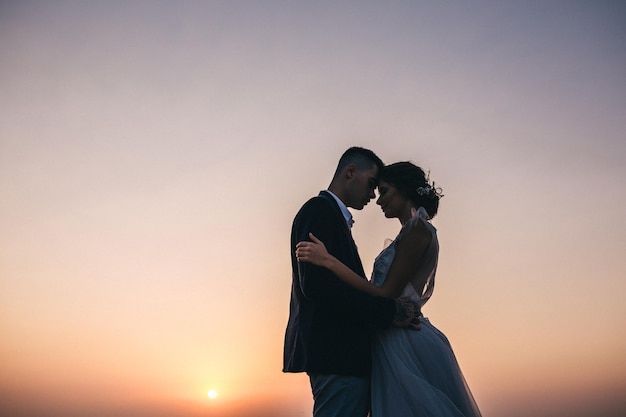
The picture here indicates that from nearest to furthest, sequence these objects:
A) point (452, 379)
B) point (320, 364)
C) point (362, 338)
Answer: point (320, 364) → point (362, 338) → point (452, 379)

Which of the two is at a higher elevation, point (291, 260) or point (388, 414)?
point (291, 260)

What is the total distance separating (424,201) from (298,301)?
1739mm

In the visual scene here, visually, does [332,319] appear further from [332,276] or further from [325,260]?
[325,260]

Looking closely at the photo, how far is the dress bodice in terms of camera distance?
4543 millimetres

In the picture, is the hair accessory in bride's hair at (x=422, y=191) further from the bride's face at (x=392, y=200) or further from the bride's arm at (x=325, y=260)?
the bride's arm at (x=325, y=260)

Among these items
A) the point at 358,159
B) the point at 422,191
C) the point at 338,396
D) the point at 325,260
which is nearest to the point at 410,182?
the point at 422,191

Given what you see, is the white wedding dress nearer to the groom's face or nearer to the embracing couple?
the embracing couple

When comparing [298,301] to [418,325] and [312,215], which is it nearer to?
[312,215]

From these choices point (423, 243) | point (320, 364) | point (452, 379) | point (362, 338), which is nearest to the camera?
point (320, 364)

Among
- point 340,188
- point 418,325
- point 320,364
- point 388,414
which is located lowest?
point 388,414

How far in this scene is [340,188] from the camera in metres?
4.64

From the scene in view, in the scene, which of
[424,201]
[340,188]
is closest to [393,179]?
[424,201]

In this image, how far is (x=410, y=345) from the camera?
13.8ft

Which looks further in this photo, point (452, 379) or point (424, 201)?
point (424, 201)
